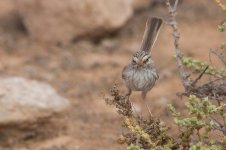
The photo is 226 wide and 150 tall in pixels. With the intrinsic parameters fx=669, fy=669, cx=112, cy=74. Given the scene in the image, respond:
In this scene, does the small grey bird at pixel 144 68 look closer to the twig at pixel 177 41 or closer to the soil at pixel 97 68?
the twig at pixel 177 41

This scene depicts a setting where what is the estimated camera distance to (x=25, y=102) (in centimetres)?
632

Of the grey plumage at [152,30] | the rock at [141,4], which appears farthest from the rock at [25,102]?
the rock at [141,4]

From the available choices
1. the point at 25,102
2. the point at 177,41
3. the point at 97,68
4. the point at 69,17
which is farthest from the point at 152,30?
the point at 69,17

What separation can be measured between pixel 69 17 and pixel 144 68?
189 inches

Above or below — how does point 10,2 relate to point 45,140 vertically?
above

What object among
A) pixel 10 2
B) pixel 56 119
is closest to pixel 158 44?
pixel 10 2

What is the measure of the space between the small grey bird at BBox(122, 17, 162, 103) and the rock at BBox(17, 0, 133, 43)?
15.4 feet

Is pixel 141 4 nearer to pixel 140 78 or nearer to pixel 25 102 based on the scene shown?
pixel 25 102

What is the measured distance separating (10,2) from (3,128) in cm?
493

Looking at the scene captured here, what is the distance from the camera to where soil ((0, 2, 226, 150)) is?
6.79 metres

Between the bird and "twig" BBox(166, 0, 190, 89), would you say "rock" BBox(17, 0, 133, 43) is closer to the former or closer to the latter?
the bird

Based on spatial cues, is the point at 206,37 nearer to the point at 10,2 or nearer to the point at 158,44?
the point at 158,44

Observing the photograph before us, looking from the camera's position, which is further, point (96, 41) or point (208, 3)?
point (208, 3)

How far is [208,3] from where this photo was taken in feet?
36.4
